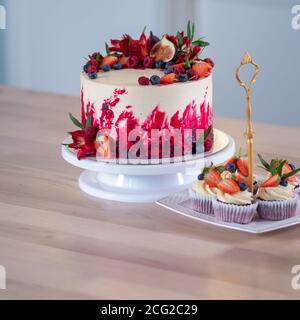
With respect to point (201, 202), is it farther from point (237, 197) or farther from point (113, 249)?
point (113, 249)

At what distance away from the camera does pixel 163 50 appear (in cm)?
214

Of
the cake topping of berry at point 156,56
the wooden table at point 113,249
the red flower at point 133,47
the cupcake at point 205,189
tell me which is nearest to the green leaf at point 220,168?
the cupcake at point 205,189

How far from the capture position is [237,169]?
191 cm

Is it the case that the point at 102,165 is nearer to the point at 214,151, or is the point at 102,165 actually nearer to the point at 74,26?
the point at 214,151

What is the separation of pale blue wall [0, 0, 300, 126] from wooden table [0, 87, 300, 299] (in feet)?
5.07

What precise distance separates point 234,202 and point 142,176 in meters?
0.30

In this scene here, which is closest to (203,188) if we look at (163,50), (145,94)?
(145,94)

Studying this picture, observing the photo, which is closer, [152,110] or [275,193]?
[275,193]

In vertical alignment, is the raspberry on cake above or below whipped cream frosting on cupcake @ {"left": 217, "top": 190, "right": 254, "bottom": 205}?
above

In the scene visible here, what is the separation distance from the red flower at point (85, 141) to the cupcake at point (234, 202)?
317 millimetres

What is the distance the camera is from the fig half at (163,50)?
6.98 ft

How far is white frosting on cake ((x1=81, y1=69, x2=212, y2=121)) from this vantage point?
2002mm

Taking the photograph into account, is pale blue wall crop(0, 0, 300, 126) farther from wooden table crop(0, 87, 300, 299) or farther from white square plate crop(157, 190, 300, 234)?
white square plate crop(157, 190, 300, 234)

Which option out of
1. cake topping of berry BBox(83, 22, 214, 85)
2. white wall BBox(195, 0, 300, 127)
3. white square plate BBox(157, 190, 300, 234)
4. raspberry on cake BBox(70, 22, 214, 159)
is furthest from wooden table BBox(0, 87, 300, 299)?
white wall BBox(195, 0, 300, 127)
